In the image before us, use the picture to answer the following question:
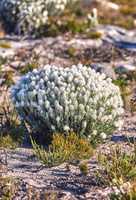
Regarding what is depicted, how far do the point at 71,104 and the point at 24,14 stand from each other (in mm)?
7385

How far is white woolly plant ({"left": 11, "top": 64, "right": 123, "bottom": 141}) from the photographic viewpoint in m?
8.16

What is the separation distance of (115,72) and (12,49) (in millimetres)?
2962

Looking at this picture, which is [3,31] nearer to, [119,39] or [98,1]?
[119,39]

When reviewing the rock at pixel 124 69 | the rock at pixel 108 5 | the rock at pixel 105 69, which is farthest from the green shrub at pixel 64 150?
the rock at pixel 108 5

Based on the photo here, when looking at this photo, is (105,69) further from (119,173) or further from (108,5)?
(108,5)

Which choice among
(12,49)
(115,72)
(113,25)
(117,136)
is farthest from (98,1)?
(117,136)

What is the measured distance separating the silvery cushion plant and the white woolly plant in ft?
22.3

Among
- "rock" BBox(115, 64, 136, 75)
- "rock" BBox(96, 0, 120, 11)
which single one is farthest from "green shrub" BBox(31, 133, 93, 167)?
"rock" BBox(96, 0, 120, 11)

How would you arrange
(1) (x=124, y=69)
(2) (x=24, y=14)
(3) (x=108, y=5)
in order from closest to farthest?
(1) (x=124, y=69) < (2) (x=24, y=14) < (3) (x=108, y=5)

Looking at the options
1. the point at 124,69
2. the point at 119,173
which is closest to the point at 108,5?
the point at 124,69

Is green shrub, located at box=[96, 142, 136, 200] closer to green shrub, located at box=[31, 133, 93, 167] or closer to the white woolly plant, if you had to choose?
green shrub, located at box=[31, 133, 93, 167]

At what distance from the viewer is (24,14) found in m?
15.1

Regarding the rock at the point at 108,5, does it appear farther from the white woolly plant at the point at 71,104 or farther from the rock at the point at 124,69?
the white woolly plant at the point at 71,104

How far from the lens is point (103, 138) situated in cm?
833
